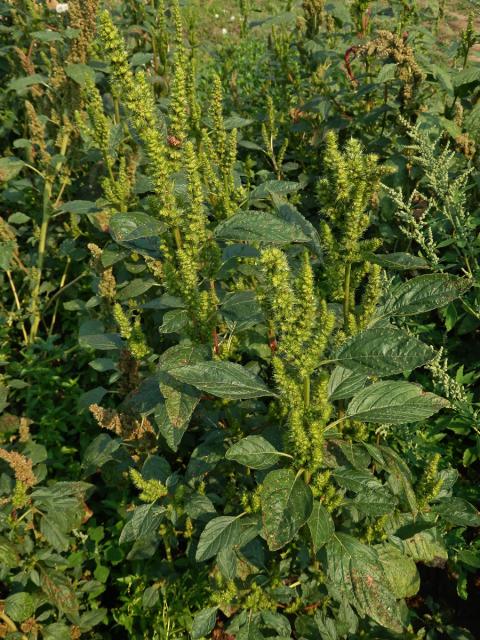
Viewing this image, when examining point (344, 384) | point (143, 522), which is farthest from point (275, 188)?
point (143, 522)

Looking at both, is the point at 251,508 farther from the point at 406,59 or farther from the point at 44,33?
the point at 44,33

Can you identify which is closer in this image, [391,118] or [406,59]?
[406,59]

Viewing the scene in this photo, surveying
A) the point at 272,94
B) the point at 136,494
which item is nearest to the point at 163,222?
the point at 136,494

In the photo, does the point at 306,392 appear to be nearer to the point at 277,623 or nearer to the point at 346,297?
the point at 346,297

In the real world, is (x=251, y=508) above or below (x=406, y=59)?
below

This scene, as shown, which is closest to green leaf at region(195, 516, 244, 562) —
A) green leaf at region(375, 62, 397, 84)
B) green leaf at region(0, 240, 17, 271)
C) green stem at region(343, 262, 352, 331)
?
green stem at region(343, 262, 352, 331)

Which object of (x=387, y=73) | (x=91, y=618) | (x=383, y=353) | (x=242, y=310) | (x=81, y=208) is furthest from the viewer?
(x=387, y=73)

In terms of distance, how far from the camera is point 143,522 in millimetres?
2004

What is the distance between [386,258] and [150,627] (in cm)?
196

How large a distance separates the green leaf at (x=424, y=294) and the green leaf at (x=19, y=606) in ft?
6.08

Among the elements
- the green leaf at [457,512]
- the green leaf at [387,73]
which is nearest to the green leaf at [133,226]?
the green leaf at [457,512]

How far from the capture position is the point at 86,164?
4117 mm

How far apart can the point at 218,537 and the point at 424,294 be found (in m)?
1.02

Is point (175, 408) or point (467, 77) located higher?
point (467, 77)
